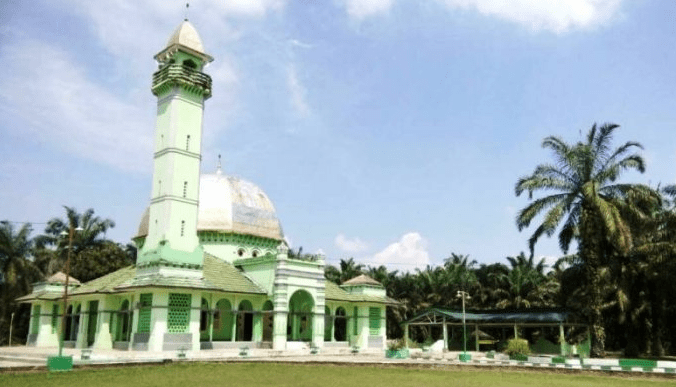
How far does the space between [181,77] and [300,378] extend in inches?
828

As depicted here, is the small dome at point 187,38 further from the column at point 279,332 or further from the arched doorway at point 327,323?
the arched doorway at point 327,323

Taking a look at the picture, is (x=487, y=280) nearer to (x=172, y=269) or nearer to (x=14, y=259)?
(x=172, y=269)

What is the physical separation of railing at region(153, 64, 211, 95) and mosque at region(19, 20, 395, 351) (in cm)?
7

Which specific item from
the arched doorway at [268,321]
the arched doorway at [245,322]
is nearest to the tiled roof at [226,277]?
the arched doorway at [245,322]

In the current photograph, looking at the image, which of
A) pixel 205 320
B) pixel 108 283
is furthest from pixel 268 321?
pixel 108 283

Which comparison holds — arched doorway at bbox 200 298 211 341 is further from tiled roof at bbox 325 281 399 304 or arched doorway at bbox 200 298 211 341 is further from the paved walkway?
tiled roof at bbox 325 281 399 304

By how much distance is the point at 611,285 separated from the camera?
99.8 ft

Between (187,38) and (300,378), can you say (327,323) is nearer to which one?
(187,38)

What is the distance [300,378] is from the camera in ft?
59.2

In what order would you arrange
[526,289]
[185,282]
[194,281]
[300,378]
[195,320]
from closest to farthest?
[300,378] < [185,282] < [195,320] < [194,281] < [526,289]

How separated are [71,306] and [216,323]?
32.9 feet

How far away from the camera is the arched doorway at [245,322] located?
36.8 meters

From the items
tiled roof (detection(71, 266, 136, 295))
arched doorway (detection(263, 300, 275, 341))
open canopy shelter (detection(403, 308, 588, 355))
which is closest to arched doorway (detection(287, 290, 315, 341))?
arched doorway (detection(263, 300, 275, 341))

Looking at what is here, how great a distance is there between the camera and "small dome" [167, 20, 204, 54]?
113ft
